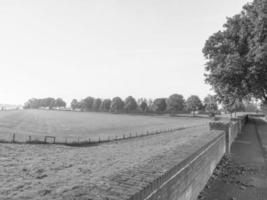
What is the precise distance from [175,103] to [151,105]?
18421 millimetres

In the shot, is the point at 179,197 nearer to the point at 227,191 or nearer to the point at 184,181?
the point at 184,181

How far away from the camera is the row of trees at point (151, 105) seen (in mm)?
115500

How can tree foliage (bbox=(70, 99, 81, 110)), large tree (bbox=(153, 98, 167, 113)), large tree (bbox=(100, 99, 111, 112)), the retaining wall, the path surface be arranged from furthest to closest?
tree foliage (bbox=(70, 99, 81, 110)) → large tree (bbox=(100, 99, 111, 112)) → large tree (bbox=(153, 98, 167, 113)) → the path surface → the retaining wall

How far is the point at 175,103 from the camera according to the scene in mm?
119188

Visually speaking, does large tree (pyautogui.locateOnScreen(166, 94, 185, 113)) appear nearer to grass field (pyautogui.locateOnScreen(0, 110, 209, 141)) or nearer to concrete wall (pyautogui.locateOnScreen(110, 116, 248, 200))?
grass field (pyautogui.locateOnScreen(0, 110, 209, 141))

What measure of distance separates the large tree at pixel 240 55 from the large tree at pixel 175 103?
319 feet

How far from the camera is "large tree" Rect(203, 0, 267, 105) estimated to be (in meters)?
16.7

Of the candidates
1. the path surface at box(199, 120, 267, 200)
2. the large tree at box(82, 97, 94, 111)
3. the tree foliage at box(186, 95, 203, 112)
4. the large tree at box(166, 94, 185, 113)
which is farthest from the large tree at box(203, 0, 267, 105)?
the large tree at box(82, 97, 94, 111)

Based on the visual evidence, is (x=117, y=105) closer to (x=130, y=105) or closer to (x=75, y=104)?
(x=130, y=105)

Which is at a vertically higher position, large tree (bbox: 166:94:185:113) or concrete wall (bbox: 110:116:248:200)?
large tree (bbox: 166:94:185:113)

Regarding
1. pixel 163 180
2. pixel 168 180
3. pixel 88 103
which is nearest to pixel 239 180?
pixel 168 180

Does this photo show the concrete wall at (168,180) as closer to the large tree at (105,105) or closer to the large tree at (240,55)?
the large tree at (240,55)

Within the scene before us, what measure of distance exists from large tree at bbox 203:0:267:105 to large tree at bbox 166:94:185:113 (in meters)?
97.2

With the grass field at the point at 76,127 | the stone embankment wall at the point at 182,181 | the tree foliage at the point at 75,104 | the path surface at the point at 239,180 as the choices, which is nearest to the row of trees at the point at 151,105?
the tree foliage at the point at 75,104
